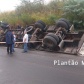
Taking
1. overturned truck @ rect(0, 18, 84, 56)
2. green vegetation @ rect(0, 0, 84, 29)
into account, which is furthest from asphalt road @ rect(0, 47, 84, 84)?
green vegetation @ rect(0, 0, 84, 29)

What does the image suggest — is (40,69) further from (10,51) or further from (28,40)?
(28,40)

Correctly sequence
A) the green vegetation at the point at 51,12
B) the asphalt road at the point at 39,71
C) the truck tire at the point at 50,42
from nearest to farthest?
the asphalt road at the point at 39,71, the truck tire at the point at 50,42, the green vegetation at the point at 51,12

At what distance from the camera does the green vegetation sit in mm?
18625

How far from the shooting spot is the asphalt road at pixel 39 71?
28.1 feet

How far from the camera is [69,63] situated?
11602mm

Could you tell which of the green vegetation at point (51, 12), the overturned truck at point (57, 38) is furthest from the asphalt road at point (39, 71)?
the green vegetation at point (51, 12)

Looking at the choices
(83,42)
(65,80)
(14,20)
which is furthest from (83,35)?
(14,20)

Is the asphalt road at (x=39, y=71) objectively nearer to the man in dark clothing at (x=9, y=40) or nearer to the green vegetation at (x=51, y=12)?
the man in dark clothing at (x=9, y=40)

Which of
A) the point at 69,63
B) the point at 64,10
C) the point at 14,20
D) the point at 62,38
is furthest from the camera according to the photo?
the point at 14,20

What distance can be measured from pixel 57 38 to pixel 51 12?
327 inches

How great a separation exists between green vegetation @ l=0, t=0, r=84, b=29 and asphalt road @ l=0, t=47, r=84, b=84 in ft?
21.6

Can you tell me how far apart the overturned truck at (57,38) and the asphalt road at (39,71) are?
7.71 feet

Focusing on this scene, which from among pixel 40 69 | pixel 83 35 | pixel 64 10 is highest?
pixel 64 10

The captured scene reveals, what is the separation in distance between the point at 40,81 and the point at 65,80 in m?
0.88
